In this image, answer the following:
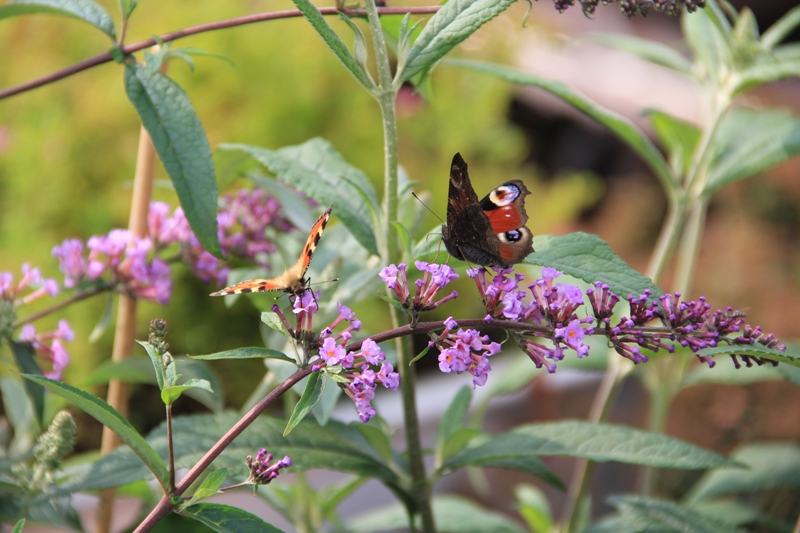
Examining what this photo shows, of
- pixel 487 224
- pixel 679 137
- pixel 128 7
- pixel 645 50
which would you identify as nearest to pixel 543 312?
pixel 487 224

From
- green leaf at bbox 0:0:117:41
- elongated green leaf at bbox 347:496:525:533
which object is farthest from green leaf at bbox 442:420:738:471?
green leaf at bbox 0:0:117:41

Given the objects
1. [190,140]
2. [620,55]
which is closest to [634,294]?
[190,140]

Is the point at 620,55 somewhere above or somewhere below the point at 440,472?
above

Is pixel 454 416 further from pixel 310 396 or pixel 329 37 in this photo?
pixel 329 37

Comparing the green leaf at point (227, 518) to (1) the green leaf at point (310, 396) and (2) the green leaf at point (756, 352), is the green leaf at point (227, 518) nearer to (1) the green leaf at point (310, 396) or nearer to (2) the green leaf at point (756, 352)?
(1) the green leaf at point (310, 396)

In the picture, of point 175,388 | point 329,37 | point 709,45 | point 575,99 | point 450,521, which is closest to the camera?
point 175,388

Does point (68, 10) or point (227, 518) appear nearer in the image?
point (227, 518)

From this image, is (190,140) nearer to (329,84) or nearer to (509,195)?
→ (509,195)

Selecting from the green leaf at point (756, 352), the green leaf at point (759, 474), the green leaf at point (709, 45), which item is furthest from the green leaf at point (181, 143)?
the green leaf at point (759, 474)
